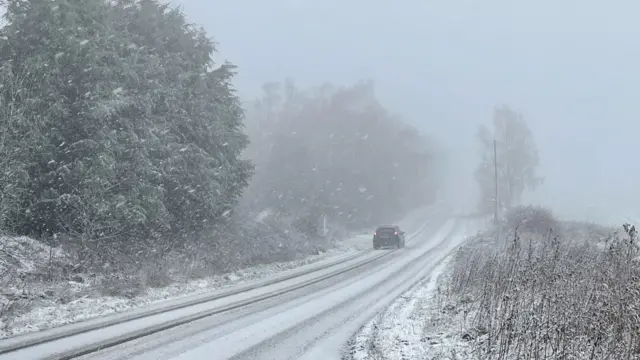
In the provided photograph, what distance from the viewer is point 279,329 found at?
9.66 meters

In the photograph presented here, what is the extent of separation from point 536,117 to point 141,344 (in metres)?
198

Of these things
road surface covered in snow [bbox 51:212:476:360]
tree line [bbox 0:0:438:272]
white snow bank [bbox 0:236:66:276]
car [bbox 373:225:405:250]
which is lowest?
car [bbox 373:225:405:250]

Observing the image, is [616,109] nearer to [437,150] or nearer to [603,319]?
[437,150]

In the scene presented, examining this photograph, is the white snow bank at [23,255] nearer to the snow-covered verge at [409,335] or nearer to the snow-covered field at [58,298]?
the snow-covered field at [58,298]

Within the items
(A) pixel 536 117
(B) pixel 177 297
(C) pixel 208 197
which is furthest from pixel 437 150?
(A) pixel 536 117

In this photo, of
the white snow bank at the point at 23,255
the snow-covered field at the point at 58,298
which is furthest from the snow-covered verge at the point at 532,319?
the white snow bank at the point at 23,255

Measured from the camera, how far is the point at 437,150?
9769 centimetres

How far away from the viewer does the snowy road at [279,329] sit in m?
7.64

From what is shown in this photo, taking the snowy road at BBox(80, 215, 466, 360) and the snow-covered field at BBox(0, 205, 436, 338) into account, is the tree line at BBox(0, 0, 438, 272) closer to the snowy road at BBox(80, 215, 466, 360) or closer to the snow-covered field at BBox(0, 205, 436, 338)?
the snow-covered field at BBox(0, 205, 436, 338)

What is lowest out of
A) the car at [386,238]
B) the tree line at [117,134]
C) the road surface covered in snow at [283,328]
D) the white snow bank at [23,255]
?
the car at [386,238]

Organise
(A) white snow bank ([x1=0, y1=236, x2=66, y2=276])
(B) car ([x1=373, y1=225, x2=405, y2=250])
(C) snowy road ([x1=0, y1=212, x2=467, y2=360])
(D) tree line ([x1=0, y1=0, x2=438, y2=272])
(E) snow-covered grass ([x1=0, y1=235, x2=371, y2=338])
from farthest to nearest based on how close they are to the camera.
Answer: (B) car ([x1=373, y1=225, x2=405, y2=250]), (D) tree line ([x1=0, y1=0, x2=438, y2=272]), (A) white snow bank ([x1=0, y1=236, x2=66, y2=276]), (E) snow-covered grass ([x1=0, y1=235, x2=371, y2=338]), (C) snowy road ([x1=0, y1=212, x2=467, y2=360])

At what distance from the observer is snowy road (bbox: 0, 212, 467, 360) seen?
764 centimetres

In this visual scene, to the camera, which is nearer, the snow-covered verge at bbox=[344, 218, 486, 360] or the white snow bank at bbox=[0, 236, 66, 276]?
the snow-covered verge at bbox=[344, 218, 486, 360]

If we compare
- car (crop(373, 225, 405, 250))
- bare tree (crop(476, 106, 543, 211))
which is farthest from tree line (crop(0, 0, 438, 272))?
bare tree (crop(476, 106, 543, 211))
